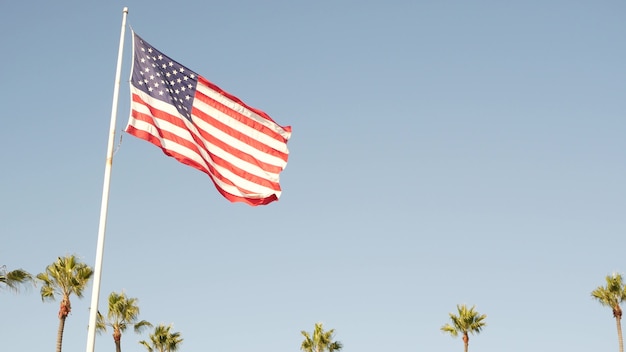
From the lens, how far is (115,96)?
695 inches

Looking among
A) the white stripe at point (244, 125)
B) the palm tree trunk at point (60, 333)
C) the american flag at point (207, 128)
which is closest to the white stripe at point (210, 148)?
the american flag at point (207, 128)

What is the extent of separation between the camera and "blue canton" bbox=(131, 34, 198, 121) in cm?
1852

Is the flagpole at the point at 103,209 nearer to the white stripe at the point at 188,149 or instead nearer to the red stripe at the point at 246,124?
the white stripe at the point at 188,149

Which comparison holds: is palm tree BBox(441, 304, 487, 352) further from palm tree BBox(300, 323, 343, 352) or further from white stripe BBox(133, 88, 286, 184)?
white stripe BBox(133, 88, 286, 184)

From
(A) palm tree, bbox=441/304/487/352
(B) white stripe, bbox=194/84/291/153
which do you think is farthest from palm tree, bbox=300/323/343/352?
(B) white stripe, bbox=194/84/291/153

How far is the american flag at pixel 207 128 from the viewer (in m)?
18.3

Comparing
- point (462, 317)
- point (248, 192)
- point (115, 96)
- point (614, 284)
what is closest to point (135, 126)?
point (115, 96)

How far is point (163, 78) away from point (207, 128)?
5.30 feet

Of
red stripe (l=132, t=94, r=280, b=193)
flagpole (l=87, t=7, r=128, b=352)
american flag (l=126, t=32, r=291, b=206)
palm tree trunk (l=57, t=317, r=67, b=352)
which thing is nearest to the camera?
flagpole (l=87, t=7, r=128, b=352)

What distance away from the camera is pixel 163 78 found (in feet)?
62.4

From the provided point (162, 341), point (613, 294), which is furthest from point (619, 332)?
point (162, 341)

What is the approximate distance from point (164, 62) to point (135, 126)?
2.21 metres

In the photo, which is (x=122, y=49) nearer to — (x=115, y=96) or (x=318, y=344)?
(x=115, y=96)

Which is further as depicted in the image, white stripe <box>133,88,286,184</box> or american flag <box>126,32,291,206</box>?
white stripe <box>133,88,286,184</box>
